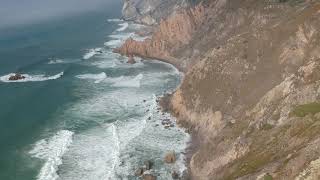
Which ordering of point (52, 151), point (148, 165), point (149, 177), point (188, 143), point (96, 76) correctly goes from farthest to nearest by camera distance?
point (96, 76) → point (188, 143) → point (52, 151) → point (148, 165) → point (149, 177)

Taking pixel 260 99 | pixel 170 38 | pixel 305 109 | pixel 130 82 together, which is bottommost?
pixel 130 82

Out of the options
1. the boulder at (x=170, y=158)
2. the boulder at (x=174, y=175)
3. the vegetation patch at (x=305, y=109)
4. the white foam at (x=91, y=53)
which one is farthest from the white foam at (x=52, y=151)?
the white foam at (x=91, y=53)

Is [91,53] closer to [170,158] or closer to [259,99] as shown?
[170,158]

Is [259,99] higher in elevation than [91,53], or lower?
higher

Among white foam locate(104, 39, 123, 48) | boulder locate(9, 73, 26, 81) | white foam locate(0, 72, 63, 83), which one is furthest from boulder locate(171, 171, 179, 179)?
white foam locate(104, 39, 123, 48)

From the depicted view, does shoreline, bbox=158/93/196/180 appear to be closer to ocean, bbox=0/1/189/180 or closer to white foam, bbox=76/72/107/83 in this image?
ocean, bbox=0/1/189/180

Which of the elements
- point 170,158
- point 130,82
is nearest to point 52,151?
point 170,158
